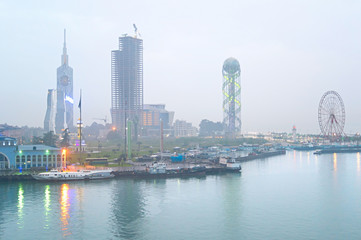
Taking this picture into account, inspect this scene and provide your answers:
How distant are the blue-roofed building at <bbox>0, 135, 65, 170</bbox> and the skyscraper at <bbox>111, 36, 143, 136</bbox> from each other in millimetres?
106762

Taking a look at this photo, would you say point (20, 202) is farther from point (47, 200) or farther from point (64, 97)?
point (64, 97)

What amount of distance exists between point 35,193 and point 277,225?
17.0m

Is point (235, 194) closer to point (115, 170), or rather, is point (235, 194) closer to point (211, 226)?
point (211, 226)

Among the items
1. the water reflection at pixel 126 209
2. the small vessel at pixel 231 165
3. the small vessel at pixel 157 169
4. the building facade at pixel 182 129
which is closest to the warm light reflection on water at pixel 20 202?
the water reflection at pixel 126 209

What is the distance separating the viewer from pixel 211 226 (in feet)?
62.2

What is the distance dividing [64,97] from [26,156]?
145702mm

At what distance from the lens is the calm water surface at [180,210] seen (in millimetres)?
17859

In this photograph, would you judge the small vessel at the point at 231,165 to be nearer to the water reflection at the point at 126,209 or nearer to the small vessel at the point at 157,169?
the small vessel at the point at 157,169

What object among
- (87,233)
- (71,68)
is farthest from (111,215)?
(71,68)

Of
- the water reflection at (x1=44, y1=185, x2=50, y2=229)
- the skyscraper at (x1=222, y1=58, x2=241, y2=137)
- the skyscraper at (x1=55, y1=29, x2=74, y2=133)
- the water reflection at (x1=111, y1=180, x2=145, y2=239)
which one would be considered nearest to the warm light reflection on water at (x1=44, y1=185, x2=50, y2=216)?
the water reflection at (x1=44, y1=185, x2=50, y2=229)

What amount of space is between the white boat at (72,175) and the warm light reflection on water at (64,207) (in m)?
2.15

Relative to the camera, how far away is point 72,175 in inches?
1241

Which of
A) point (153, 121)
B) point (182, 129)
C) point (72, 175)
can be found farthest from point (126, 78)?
point (72, 175)

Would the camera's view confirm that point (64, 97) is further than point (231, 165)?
Yes
